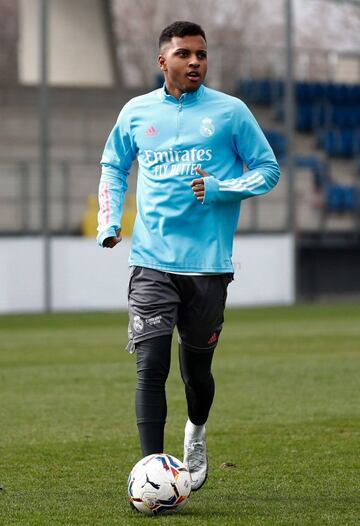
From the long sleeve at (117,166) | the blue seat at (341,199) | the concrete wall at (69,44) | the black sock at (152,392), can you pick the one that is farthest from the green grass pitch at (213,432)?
the concrete wall at (69,44)

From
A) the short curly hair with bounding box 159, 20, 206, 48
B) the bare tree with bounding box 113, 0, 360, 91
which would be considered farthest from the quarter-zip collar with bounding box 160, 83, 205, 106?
the bare tree with bounding box 113, 0, 360, 91

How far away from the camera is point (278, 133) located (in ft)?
98.8

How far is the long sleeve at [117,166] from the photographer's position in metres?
5.98

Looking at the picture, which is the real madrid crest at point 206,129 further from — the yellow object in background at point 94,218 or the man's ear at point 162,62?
the yellow object in background at point 94,218

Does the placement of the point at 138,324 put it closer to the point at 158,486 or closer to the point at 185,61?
the point at 158,486

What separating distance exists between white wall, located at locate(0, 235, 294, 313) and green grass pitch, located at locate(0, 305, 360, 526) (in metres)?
6.67

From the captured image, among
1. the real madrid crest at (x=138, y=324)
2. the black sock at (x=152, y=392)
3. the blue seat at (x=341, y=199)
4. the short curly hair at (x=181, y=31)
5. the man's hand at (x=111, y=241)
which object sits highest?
the short curly hair at (x=181, y=31)

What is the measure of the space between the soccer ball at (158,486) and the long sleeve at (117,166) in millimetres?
1125

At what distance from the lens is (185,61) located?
5840 mm

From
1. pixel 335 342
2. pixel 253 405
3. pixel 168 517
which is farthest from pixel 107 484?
pixel 335 342

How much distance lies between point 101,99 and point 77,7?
6.96 ft

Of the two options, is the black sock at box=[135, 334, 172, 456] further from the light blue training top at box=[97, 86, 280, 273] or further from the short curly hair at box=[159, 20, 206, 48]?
the short curly hair at box=[159, 20, 206, 48]

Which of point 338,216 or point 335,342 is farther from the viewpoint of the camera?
point 338,216

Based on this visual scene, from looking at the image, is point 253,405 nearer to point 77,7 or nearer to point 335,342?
point 335,342
